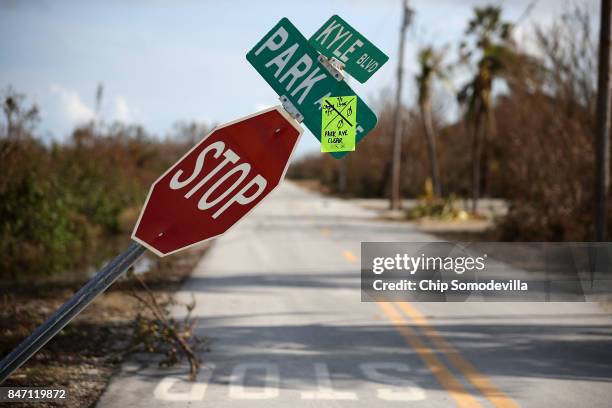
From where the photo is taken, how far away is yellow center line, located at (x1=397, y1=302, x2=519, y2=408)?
17.5 feet

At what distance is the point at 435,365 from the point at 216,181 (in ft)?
13.4

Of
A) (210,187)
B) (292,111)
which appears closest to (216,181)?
(210,187)

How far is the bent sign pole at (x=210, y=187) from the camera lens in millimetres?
3043

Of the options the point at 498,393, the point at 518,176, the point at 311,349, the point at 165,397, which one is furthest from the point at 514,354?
the point at 518,176

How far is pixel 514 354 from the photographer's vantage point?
22.2 ft

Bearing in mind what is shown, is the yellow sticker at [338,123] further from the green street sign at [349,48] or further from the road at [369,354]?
the road at [369,354]

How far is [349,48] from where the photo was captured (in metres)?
3.11

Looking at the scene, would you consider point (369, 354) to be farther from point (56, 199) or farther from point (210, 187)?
point (56, 199)

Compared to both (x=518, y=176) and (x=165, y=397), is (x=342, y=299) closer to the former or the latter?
(x=165, y=397)

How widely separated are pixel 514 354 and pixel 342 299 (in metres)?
3.63

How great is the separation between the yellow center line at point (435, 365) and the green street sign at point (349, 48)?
3.18 m

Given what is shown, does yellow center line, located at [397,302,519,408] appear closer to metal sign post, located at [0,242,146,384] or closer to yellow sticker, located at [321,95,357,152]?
yellow sticker, located at [321,95,357,152]

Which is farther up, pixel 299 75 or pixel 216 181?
pixel 299 75

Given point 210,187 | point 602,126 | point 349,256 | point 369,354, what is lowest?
point 369,354
